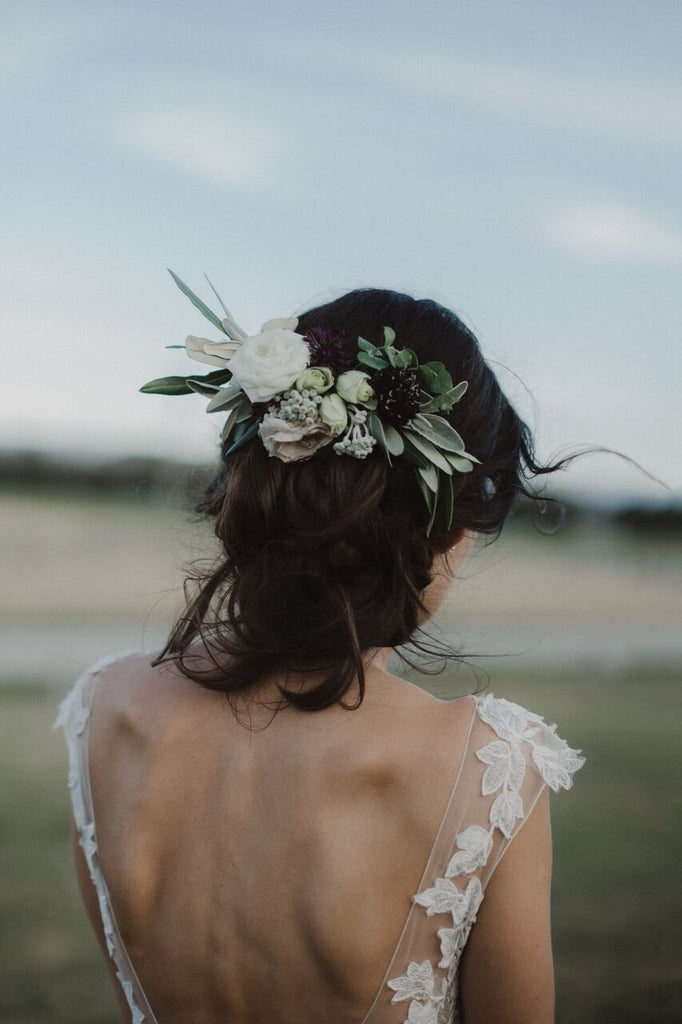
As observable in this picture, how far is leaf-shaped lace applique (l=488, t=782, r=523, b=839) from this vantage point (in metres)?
→ 1.69

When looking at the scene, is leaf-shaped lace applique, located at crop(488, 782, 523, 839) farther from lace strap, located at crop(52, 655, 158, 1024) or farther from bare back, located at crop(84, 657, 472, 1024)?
A: lace strap, located at crop(52, 655, 158, 1024)

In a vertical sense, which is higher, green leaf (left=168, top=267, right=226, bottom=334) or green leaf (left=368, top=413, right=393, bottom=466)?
green leaf (left=168, top=267, right=226, bottom=334)

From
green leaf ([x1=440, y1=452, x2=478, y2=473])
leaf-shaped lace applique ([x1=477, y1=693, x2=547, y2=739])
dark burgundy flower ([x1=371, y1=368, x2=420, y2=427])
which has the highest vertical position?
dark burgundy flower ([x1=371, y1=368, x2=420, y2=427])

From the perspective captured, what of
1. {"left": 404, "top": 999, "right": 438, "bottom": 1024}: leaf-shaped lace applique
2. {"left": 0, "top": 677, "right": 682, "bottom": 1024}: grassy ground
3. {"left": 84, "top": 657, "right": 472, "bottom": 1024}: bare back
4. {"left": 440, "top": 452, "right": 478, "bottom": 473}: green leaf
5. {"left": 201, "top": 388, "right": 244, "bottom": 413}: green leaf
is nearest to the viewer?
{"left": 84, "top": 657, "right": 472, "bottom": 1024}: bare back

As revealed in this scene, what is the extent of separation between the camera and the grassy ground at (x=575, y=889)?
456cm

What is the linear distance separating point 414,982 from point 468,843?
28cm

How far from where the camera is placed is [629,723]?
35.0 feet

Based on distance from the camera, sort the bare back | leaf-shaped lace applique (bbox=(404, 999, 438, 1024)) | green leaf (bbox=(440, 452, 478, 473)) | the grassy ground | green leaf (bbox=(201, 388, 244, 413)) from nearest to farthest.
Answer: the bare back < leaf-shaped lace applique (bbox=(404, 999, 438, 1024)) < green leaf (bbox=(440, 452, 478, 473)) < green leaf (bbox=(201, 388, 244, 413)) < the grassy ground

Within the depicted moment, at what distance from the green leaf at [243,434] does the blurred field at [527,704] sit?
0.36m

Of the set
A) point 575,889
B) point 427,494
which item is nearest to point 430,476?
point 427,494

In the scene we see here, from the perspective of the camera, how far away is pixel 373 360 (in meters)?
1.87

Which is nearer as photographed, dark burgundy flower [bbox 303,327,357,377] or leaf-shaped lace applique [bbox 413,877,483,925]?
leaf-shaped lace applique [bbox 413,877,483,925]

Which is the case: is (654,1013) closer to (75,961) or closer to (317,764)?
(75,961)

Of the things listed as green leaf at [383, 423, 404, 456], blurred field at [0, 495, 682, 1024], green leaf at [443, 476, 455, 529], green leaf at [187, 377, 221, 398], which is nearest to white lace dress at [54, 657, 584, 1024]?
Result: blurred field at [0, 495, 682, 1024]
